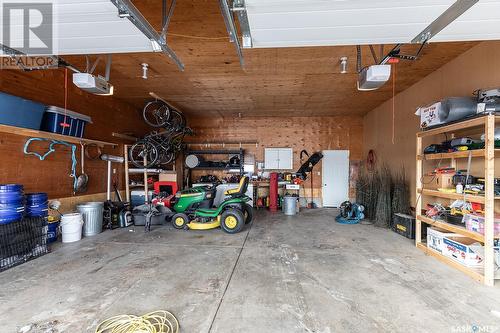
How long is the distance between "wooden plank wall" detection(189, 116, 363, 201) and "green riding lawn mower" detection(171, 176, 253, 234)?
2.94 metres

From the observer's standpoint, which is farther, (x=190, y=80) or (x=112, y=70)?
(x=190, y=80)

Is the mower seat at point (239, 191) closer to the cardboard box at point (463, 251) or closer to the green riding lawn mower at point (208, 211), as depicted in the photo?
the green riding lawn mower at point (208, 211)

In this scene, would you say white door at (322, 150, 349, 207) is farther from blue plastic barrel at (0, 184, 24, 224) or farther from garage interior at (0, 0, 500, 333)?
blue plastic barrel at (0, 184, 24, 224)

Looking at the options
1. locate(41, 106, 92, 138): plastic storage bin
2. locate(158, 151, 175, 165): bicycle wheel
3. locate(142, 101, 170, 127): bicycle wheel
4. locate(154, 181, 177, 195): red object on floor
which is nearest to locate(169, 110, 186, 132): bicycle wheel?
locate(142, 101, 170, 127): bicycle wheel

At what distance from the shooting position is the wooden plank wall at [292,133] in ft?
23.7

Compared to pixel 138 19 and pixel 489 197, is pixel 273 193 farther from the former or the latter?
pixel 138 19

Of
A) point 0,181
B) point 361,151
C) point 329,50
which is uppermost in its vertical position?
point 329,50

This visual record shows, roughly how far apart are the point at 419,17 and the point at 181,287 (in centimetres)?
323

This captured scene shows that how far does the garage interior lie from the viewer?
1.82 metres

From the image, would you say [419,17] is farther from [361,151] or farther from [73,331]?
[361,151]

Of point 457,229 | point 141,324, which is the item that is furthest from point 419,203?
point 141,324

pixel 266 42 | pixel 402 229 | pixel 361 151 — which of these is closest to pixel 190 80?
pixel 266 42

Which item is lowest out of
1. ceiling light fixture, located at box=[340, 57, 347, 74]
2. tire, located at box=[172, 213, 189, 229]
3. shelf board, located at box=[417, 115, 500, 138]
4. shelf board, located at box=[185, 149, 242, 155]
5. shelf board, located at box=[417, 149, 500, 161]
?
tire, located at box=[172, 213, 189, 229]

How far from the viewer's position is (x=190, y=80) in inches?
→ 169
